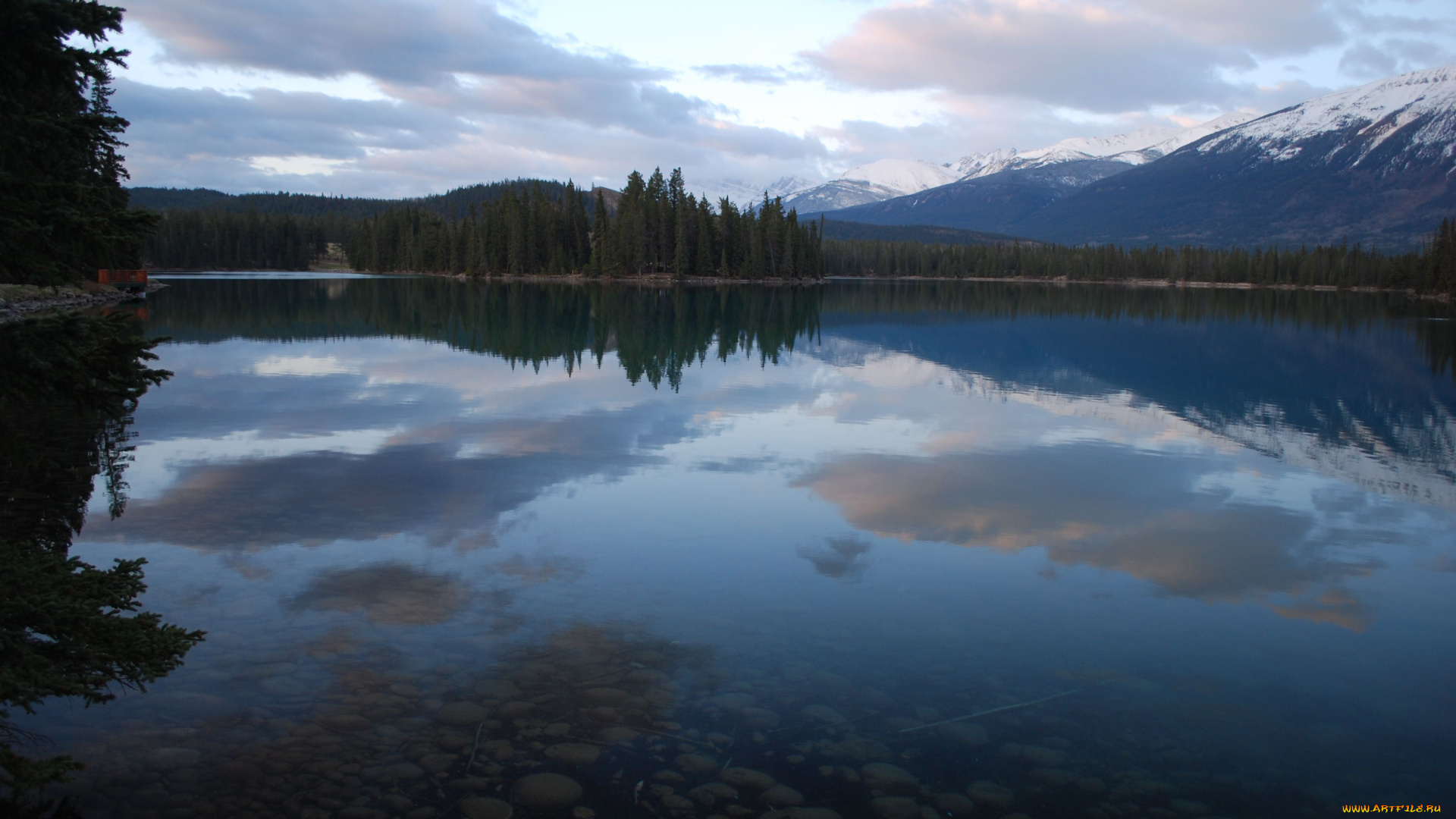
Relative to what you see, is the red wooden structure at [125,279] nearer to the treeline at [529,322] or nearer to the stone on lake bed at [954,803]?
the treeline at [529,322]

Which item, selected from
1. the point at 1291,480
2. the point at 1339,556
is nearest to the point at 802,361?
the point at 1291,480

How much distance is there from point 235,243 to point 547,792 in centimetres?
18562

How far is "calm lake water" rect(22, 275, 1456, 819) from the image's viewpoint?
652 cm

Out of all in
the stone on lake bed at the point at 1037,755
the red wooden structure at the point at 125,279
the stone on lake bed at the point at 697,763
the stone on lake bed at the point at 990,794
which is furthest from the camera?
the red wooden structure at the point at 125,279

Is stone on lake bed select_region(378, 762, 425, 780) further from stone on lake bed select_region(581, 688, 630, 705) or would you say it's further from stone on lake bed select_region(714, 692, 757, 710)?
stone on lake bed select_region(714, 692, 757, 710)

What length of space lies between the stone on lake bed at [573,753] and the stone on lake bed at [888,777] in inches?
77.3

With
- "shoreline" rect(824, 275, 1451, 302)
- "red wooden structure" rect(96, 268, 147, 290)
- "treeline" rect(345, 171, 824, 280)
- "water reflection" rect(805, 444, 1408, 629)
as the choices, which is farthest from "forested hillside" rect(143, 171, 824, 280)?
"water reflection" rect(805, 444, 1408, 629)

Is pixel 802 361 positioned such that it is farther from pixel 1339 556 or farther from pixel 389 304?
pixel 389 304

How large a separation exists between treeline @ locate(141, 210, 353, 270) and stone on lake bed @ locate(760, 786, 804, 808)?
169278 mm

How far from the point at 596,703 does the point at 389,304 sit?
61.8 metres

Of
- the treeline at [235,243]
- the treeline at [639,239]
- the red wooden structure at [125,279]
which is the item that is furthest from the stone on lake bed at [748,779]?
the treeline at [235,243]

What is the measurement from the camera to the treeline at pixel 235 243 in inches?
6112

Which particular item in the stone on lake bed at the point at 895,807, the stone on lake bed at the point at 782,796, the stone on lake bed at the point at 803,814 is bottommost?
the stone on lake bed at the point at 895,807

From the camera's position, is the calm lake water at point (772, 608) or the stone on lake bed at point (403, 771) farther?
the calm lake water at point (772, 608)
